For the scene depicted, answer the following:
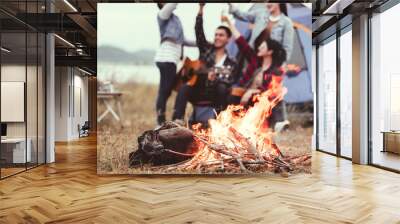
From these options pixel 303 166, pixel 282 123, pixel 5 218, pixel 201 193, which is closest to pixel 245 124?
pixel 282 123

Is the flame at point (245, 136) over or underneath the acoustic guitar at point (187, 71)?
underneath

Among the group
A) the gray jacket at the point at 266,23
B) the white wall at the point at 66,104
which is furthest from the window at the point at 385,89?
the white wall at the point at 66,104

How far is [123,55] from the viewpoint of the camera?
21.5 feet

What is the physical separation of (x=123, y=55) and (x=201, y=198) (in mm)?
2990

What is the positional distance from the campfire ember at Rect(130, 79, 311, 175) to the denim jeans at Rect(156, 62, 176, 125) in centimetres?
33

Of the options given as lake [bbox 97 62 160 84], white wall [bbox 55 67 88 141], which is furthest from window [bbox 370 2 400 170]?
white wall [bbox 55 67 88 141]

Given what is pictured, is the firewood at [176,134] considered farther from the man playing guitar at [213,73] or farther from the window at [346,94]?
the window at [346,94]

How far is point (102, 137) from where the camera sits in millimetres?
6516

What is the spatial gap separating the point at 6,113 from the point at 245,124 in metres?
4.06

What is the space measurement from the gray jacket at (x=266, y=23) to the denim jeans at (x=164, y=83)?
1.44 metres

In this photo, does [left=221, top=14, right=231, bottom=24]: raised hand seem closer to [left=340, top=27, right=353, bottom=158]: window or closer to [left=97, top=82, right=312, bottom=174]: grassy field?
[left=97, top=82, right=312, bottom=174]: grassy field

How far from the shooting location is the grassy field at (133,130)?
256 inches

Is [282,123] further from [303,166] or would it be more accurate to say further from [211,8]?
[211,8]

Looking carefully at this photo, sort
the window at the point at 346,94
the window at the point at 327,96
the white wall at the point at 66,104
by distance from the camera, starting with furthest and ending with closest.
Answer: the white wall at the point at 66,104 < the window at the point at 327,96 < the window at the point at 346,94
